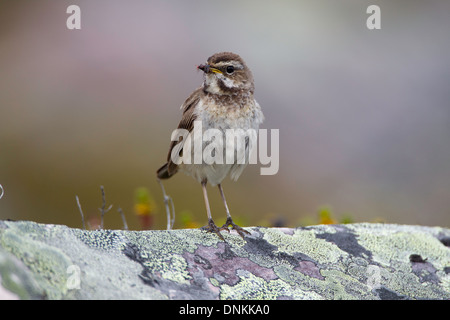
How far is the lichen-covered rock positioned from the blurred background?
4679 millimetres

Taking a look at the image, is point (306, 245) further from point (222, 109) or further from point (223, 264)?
point (222, 109)

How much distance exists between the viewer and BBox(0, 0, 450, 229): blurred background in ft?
31.9

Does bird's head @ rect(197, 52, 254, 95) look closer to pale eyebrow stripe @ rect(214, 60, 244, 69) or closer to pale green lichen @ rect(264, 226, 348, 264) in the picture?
pale eyebrow stripe @ rect(214, 60, 244, 69)

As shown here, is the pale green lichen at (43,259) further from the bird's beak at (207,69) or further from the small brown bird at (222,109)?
the bird's beak at (207,69)

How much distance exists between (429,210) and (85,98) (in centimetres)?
688

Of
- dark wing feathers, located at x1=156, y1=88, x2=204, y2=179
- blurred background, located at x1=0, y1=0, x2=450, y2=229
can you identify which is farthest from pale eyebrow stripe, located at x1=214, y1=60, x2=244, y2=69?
blurred background, located at x1=0, y1=0, x2=450, y2=229

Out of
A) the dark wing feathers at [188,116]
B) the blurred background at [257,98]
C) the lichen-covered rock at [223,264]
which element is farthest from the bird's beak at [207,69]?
the blurred background at [257,98]

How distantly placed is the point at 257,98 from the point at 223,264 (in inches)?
301

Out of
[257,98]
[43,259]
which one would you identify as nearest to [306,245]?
[43,259]

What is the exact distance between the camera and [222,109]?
16.6 feet

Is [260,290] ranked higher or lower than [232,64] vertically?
lower

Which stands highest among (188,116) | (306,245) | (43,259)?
(188,116)

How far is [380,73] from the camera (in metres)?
12.0
